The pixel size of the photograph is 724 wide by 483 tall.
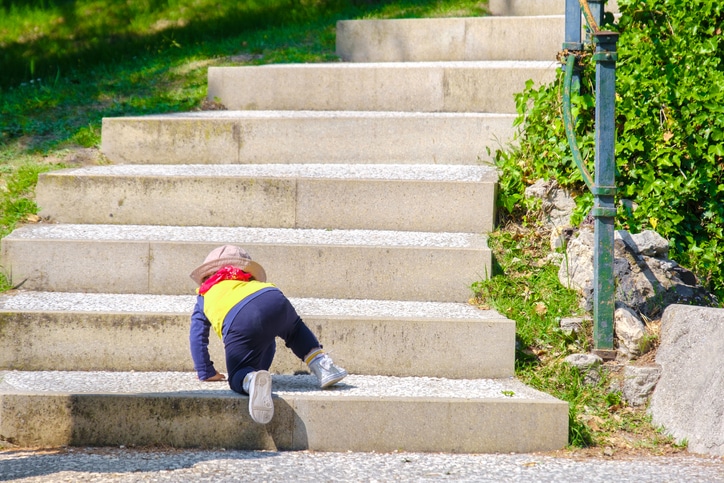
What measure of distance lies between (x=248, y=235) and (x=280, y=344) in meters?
0.92

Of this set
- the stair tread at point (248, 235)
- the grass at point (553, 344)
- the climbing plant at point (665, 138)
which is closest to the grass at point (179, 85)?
the grass at point (553, 344)

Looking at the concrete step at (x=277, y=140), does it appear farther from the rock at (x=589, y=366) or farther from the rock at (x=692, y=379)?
the rock at (x=692, y=379)

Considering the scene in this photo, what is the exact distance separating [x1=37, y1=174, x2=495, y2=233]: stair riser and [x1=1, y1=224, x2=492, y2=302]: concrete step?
1.11 ft

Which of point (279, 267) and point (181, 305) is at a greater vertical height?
point (279, 267)

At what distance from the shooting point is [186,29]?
8086mm

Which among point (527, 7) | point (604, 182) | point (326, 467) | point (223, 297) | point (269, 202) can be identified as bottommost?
point (326, 467)

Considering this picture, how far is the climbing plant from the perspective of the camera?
14.4 ft

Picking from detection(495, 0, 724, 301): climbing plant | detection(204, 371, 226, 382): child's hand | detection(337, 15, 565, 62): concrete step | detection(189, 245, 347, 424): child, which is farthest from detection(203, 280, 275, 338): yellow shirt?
detection(337, 15, 565, 62): concrete step

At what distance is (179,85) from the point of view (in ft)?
21.9

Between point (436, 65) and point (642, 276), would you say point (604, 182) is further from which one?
point (436, 65)

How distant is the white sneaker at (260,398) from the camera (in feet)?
11.1

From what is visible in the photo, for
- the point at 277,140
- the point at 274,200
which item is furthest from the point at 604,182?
the point at 277,140

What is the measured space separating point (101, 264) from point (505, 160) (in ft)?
7.97

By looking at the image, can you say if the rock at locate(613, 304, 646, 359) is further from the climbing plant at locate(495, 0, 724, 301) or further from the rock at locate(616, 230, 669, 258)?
the climbing plant at locate(495, 0, 724, 301)
